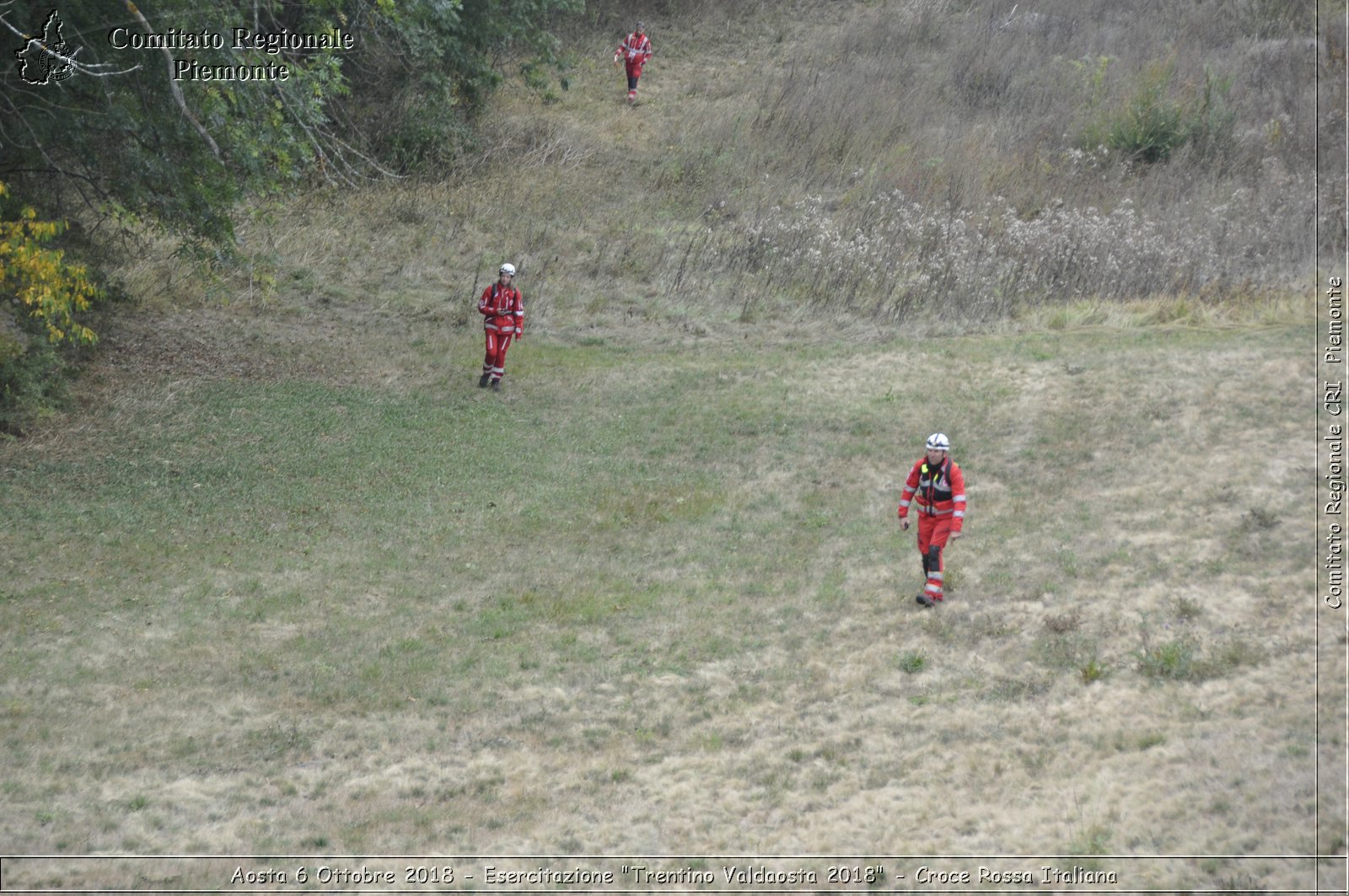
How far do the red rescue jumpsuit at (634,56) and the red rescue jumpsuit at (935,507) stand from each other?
2577 centimetres

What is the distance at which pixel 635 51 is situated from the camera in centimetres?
3484

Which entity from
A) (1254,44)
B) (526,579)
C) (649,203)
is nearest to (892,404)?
(526,579)

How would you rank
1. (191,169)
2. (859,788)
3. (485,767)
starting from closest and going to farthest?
1. (859,788)
2. (485,767)
3. (191,169)

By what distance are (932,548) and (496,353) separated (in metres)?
10.1

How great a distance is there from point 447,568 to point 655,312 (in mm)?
10914

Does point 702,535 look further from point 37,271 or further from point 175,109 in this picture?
point 175,109

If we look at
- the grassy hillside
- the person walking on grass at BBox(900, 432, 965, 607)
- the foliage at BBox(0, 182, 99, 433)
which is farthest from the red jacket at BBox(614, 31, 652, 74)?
the person walking on grass at BBox(900, 432, 965, 607)

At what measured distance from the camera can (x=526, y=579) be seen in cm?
1332

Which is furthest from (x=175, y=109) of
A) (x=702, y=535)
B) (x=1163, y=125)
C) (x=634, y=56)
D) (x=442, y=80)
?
(x=1163, y=125)

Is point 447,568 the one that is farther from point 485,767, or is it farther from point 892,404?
point 892,404

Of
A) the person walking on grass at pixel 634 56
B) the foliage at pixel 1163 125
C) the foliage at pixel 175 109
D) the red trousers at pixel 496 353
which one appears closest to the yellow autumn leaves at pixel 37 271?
A: the foliage at pixel 175 109

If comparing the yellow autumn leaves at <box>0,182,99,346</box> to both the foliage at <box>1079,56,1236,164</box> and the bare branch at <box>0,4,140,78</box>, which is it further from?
the foliage at <box>1079,56,1236,164</box>

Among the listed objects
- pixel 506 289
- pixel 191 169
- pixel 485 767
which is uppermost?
pixel 191 169

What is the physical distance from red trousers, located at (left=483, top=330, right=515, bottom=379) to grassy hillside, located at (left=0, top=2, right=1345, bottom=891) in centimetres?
46
